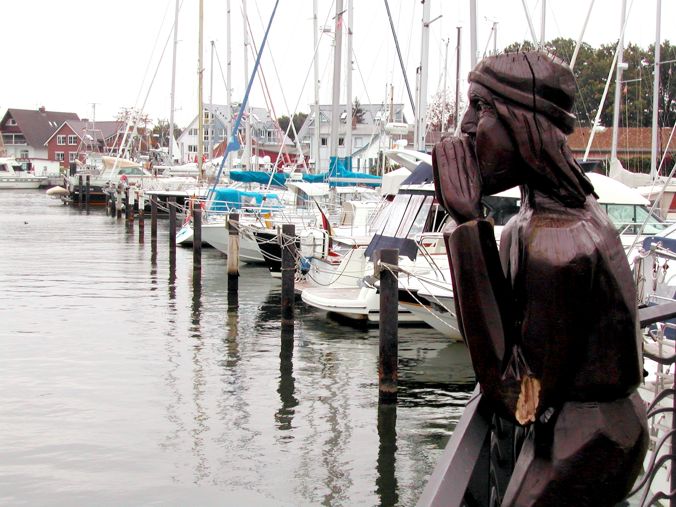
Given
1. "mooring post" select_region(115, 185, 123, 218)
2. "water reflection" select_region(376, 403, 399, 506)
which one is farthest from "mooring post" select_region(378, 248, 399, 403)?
"mooring post" select_region(115, 185, 123, 218)

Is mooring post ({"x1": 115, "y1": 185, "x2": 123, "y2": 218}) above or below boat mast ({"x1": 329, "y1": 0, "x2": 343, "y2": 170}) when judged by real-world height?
below

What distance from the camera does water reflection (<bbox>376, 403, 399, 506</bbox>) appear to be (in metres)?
9.18

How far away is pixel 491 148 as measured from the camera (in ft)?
7.59

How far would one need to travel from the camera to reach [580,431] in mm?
2215

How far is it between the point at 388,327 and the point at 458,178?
9908 mm

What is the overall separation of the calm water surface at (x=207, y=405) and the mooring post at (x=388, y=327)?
0.30 metres

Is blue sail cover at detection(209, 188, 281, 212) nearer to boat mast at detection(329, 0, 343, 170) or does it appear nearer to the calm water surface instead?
boat mast at detection(329, 0, 343, 170)

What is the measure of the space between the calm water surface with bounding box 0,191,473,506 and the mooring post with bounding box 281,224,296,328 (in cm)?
48

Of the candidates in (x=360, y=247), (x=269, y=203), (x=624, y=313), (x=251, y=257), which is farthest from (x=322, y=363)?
(x=269, y=203)

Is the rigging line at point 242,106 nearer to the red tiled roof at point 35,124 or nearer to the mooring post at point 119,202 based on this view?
the mooring post at point 119,202

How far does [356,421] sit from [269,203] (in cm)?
2249

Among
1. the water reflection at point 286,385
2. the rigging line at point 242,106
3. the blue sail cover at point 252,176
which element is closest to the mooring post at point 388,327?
the water reflection at point 286,385

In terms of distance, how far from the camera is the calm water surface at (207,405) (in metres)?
9.46

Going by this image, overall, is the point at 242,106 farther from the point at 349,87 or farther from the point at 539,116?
the point at 539,116
